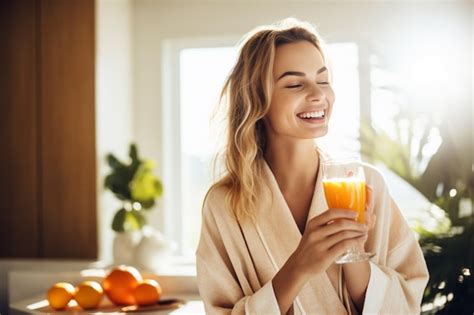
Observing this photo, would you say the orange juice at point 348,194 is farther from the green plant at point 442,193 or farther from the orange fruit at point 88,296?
the orange fruit at point 88,296

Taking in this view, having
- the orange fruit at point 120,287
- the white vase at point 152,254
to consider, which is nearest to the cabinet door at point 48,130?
the white vase at point 152,254

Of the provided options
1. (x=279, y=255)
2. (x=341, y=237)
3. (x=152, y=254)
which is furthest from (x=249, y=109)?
(x=152, y=254)

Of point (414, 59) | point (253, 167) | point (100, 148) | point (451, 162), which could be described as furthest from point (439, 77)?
point (100, 148)

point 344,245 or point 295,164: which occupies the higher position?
point 295,164

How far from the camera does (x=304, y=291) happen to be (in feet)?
5.76

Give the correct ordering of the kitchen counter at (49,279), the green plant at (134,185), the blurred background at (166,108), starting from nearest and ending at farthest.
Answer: the kitchen counter at (49,279), the blurred background at (166,108), the green plant at (134,185)

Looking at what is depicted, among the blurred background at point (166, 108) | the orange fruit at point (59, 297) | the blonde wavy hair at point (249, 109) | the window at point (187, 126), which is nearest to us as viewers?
the blonde wavy hair at point (249, 109)

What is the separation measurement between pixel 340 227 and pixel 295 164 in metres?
0.44

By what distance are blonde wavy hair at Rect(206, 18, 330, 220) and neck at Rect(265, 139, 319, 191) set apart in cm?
6

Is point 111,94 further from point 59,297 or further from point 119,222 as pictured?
point 59,297

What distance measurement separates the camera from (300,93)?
1.74 m

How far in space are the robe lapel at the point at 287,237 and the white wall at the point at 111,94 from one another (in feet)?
6.31

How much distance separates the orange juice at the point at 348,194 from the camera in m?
1.52

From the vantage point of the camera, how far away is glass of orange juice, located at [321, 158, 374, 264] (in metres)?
1.52
